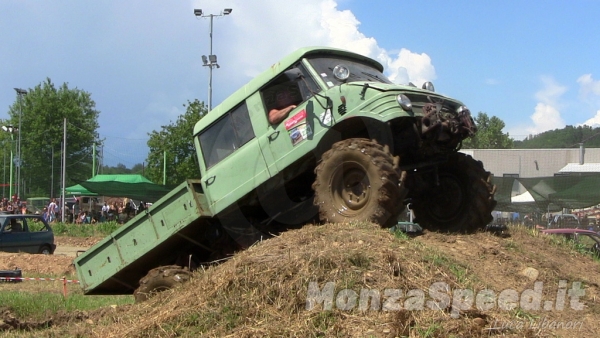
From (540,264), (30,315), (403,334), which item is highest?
(540,264)

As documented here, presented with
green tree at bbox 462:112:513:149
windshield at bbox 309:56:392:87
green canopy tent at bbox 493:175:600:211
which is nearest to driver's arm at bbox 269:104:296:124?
windshield at bbox 309:56:392:87

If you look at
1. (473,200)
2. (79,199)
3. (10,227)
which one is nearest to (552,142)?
(79,199)

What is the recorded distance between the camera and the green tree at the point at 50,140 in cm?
5544

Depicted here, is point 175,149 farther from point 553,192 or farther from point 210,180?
point 210,180

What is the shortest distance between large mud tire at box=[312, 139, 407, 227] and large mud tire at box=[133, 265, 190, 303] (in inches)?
80.4

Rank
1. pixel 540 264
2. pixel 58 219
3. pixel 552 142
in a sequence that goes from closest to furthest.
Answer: pixel 540 264 < pixel 58 219 < pixel 552 142

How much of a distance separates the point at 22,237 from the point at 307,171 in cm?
1439

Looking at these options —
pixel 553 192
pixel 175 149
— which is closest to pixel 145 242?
pixel 553 192

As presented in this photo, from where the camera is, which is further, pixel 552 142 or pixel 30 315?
pixel 552 142

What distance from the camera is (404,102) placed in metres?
7.36

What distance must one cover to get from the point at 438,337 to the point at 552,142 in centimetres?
8867

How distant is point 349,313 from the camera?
5086 mm

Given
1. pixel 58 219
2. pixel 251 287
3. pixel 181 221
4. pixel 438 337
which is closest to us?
pixel 438 337

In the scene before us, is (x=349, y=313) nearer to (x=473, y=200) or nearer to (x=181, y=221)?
(x=473, y=200)
